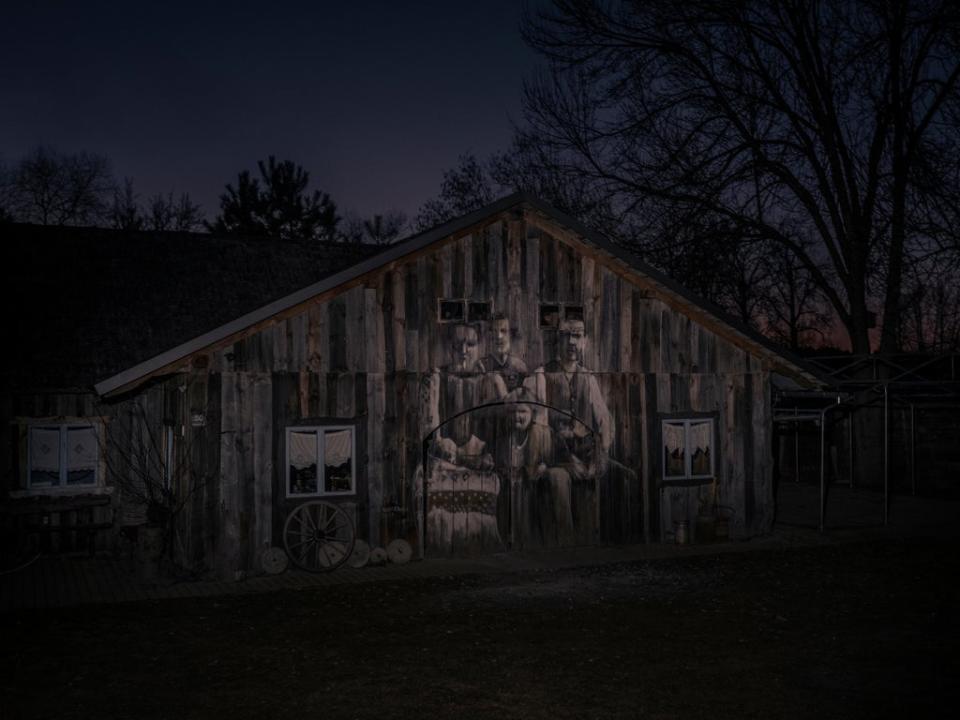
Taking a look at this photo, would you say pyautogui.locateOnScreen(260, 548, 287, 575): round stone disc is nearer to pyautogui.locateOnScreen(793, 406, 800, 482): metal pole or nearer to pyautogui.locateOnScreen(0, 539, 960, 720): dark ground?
pyautogui.locateOnScreen(0, 539, 960, 720): dark ground

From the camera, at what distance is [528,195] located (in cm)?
1592

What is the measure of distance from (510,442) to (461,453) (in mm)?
999

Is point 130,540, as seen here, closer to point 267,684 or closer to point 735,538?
point 267,684

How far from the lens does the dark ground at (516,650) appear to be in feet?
28.3

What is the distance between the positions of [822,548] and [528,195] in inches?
343

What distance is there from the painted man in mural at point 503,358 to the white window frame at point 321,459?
108 inches

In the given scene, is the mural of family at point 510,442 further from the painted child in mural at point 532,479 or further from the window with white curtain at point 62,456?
the window with white curtain at point 62,456

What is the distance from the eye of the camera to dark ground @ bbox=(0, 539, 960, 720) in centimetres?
862

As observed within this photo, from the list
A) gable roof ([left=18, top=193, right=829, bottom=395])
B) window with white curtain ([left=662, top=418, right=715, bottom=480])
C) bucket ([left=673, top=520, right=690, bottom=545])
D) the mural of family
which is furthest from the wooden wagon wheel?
window with white curtain ([left=662, top=418, right=715, bottom=480])

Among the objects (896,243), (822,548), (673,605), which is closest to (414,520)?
(673,605)

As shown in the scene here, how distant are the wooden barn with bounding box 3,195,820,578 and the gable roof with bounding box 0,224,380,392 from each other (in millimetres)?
86

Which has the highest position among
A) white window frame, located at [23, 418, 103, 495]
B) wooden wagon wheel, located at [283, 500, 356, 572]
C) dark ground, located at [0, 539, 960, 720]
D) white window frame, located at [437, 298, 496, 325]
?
white window frame, located at [437, 298, 496, 325]

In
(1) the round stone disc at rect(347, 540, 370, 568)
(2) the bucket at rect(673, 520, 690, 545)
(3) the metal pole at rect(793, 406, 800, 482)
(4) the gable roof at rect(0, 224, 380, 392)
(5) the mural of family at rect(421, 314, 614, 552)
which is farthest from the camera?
(3) the metal pole at rect(793, 406, 800, 482)

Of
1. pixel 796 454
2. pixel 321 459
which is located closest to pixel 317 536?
pixel 321 459
